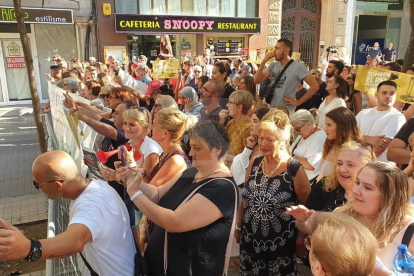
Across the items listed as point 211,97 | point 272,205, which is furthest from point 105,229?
point 211,97

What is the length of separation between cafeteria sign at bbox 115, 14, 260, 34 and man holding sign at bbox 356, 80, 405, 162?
12809 millimetres

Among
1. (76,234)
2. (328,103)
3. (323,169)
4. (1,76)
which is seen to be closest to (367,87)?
(328,103)

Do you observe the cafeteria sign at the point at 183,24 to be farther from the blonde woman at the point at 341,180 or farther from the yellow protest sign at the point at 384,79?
the blonde woman at the point at 341,180

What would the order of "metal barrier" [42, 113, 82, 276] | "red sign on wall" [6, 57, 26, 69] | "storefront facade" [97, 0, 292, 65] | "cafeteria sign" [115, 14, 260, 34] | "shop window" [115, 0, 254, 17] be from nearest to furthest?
"metal barrier" [42, 113, 82, 276]
"red sign on wall" [6, 57, 26, 69]
"storefront facade" [97, 0, 292, 65]
"cafeteria sign" [115, 14, 260, 34]
"shop window" [115, 0, 254, 17]

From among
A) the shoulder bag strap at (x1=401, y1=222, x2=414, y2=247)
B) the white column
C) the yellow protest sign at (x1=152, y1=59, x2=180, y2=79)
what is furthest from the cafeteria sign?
the shoulder bag strap at (x1=401, y1=222, x2=414, y2=247)

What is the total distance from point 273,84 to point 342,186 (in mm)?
3176

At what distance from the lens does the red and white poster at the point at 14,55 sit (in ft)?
46.9

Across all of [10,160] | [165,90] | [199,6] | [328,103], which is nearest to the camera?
[328,103]

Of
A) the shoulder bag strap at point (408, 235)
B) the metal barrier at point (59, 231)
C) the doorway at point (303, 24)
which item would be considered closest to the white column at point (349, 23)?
the doorway at point (303, 24)

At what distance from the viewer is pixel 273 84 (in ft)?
18.2

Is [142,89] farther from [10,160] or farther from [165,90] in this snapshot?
[10,160]

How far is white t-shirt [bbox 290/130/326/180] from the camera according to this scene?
3.47 metres

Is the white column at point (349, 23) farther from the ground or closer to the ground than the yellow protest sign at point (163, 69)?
farther from the ground

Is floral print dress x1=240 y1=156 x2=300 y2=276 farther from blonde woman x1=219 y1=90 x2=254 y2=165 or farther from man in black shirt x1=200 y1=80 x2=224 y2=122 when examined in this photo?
man in black shirt x1=200 y1=80 x2=224 y2=122
